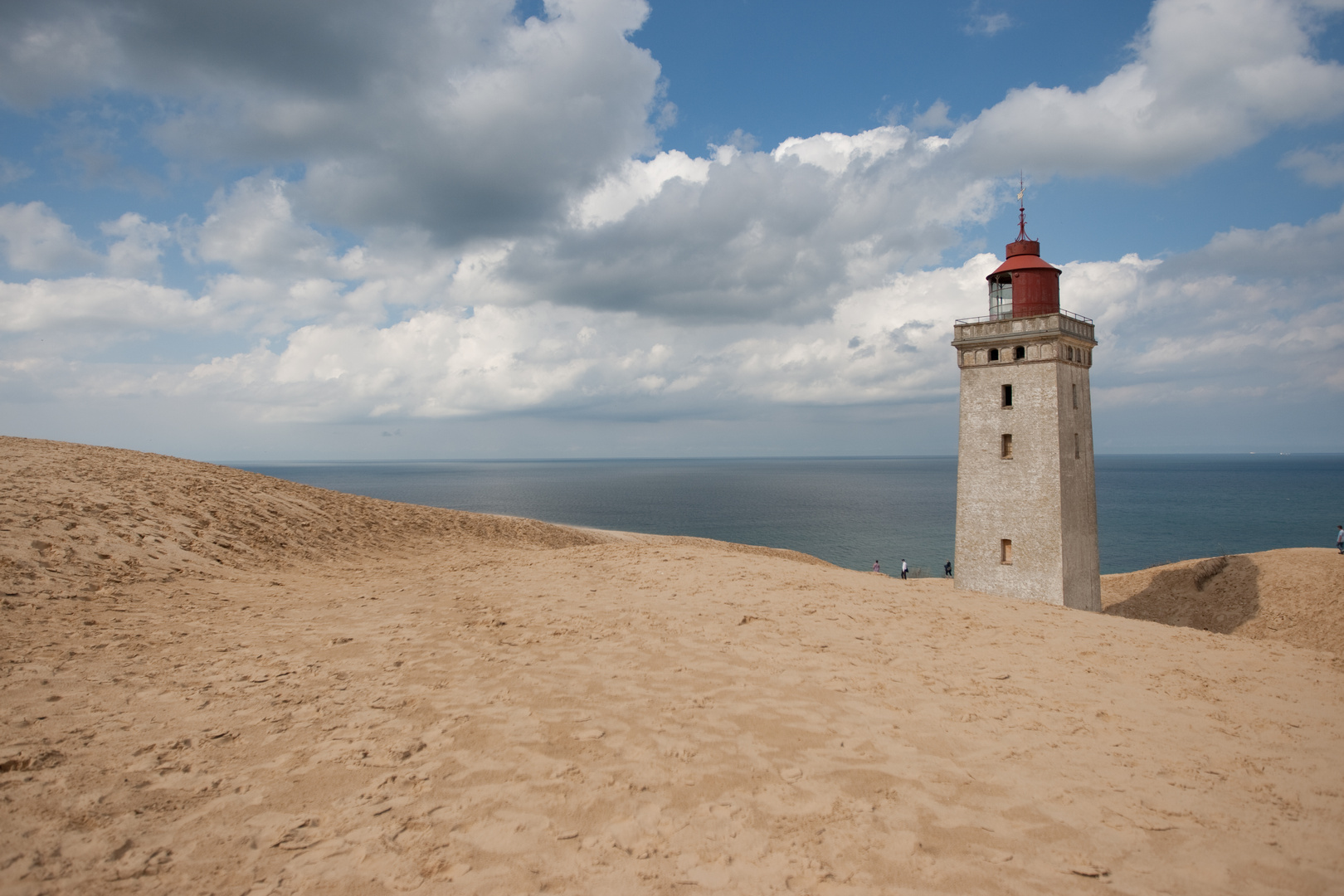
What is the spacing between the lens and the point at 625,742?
704cm

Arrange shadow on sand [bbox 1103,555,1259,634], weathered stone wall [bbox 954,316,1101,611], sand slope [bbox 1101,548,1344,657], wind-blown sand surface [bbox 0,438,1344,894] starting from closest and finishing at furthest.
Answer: wind-blown sand surface [bbox 0,438,1344,894] → weathered stone wall [bbox 954,316,1101,611] → sand slope [bbox 1101,548,1344,657] → shadow on sand [bbox 1103,555,1259,634]

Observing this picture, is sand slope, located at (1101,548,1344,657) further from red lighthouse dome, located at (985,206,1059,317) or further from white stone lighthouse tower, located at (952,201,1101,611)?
red lighthouse dome, located at (985,206,1059,317)

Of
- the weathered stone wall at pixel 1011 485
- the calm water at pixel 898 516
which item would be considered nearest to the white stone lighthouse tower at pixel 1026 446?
the weathered stone wall at pixel 1011 485

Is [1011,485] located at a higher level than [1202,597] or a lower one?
higher

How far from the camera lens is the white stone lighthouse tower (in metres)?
18.8

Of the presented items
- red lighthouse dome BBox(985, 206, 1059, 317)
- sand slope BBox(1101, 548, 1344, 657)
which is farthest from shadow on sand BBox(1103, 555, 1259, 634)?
red lighthouse dome BBox(985, 206, 1059, 317)

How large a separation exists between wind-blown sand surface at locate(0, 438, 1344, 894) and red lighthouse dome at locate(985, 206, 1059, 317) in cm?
1054

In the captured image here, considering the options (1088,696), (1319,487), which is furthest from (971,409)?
(1319,487)

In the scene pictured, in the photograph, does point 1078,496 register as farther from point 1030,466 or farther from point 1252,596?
point 1252,596

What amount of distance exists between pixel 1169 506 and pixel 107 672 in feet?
390

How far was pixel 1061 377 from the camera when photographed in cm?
1895

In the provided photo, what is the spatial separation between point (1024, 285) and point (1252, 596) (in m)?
15.6

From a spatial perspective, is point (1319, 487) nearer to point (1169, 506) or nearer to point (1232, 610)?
point (1169, 506)

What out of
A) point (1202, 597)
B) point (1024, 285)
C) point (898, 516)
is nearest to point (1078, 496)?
point (1024, 285)
